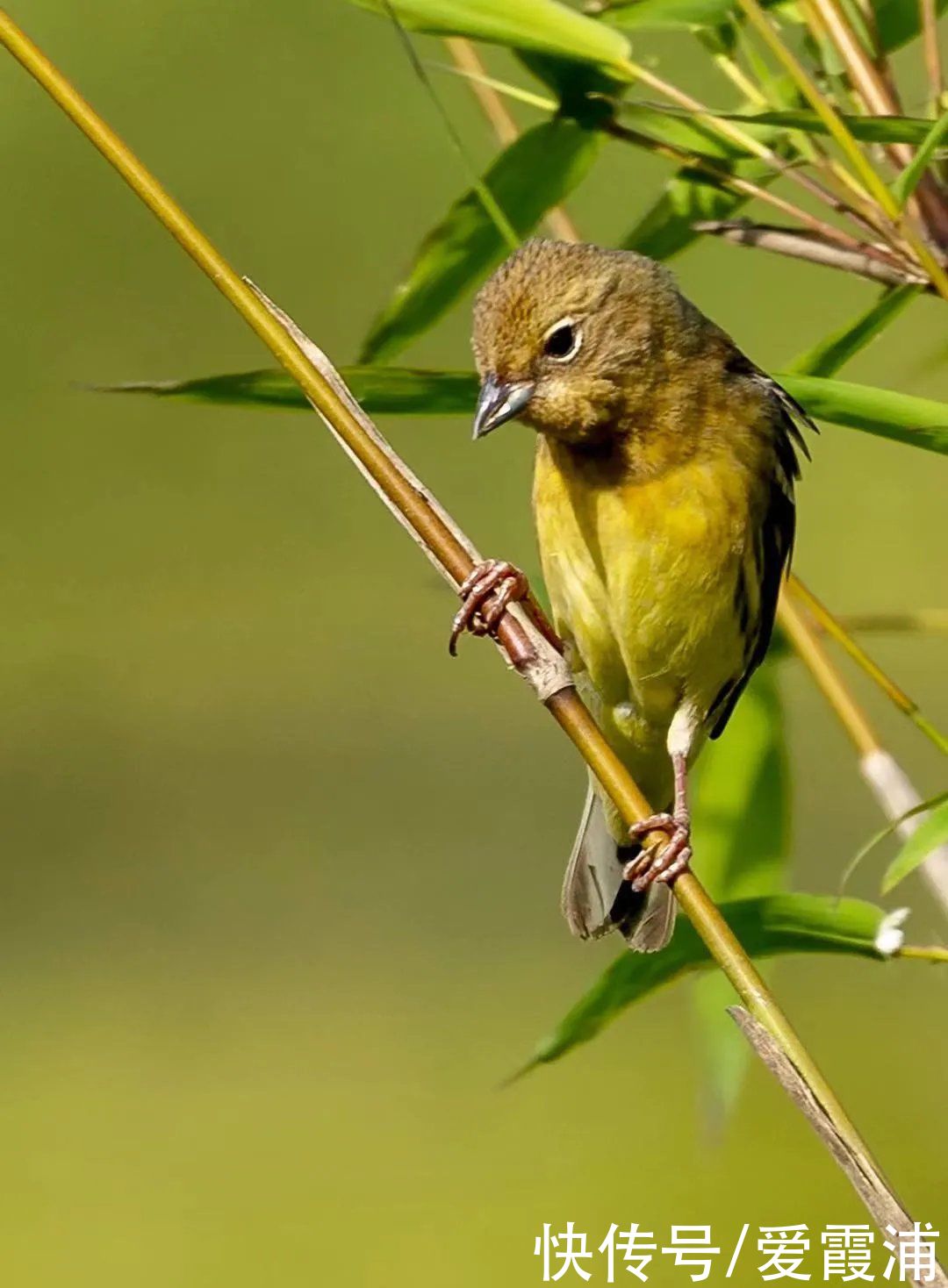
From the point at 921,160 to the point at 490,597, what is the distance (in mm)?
292

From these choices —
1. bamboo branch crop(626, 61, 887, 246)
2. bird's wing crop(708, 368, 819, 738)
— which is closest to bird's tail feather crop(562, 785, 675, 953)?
bird's wing crop(708, 368, 819, 738)

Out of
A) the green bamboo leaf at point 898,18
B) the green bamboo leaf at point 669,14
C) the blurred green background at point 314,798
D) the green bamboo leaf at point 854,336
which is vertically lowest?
the green bamboo leaf at point 854,336

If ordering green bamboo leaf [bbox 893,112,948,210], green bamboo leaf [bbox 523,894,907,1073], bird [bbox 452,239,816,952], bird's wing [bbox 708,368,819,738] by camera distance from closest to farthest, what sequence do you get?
1. green bamboo leaf [bbox 893,112,948,210]
2. green bamboo leaf [bbox 523,894,907,1073]
3. bird [bbox 452,239,816,952]
4. bird's wing [bbox 708,368,819,738]

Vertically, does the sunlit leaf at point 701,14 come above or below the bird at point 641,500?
above

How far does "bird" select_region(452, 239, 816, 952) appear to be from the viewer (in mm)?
1003

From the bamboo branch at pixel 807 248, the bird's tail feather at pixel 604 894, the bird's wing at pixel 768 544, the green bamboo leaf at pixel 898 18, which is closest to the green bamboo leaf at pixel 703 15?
the green bamboo leaf at pixel 898 18

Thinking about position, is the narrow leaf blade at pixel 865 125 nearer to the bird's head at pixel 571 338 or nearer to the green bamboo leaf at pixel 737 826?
the bird's head at pixel 571 338

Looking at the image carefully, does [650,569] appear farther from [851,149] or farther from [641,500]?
[851,149]

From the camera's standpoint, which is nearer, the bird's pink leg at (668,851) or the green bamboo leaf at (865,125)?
the green bamboo leaf at (865,125)

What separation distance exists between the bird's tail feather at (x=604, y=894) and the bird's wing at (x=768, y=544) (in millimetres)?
119

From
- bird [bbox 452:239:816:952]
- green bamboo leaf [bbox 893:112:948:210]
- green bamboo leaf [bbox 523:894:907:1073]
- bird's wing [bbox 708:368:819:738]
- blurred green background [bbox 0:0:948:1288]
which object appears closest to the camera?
green bamboo leaf [bbox 893:112:948:210]

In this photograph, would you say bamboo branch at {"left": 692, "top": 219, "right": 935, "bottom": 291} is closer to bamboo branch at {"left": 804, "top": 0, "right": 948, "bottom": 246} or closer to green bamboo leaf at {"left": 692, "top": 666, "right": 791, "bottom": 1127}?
bamboo branch at {"left": 804, "top": 0, "right": 948, "bottom": 246}

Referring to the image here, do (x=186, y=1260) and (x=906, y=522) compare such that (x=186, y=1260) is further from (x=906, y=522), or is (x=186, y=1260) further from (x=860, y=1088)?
(x=906, y=522)

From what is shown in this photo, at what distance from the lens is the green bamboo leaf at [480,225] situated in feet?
3.23
